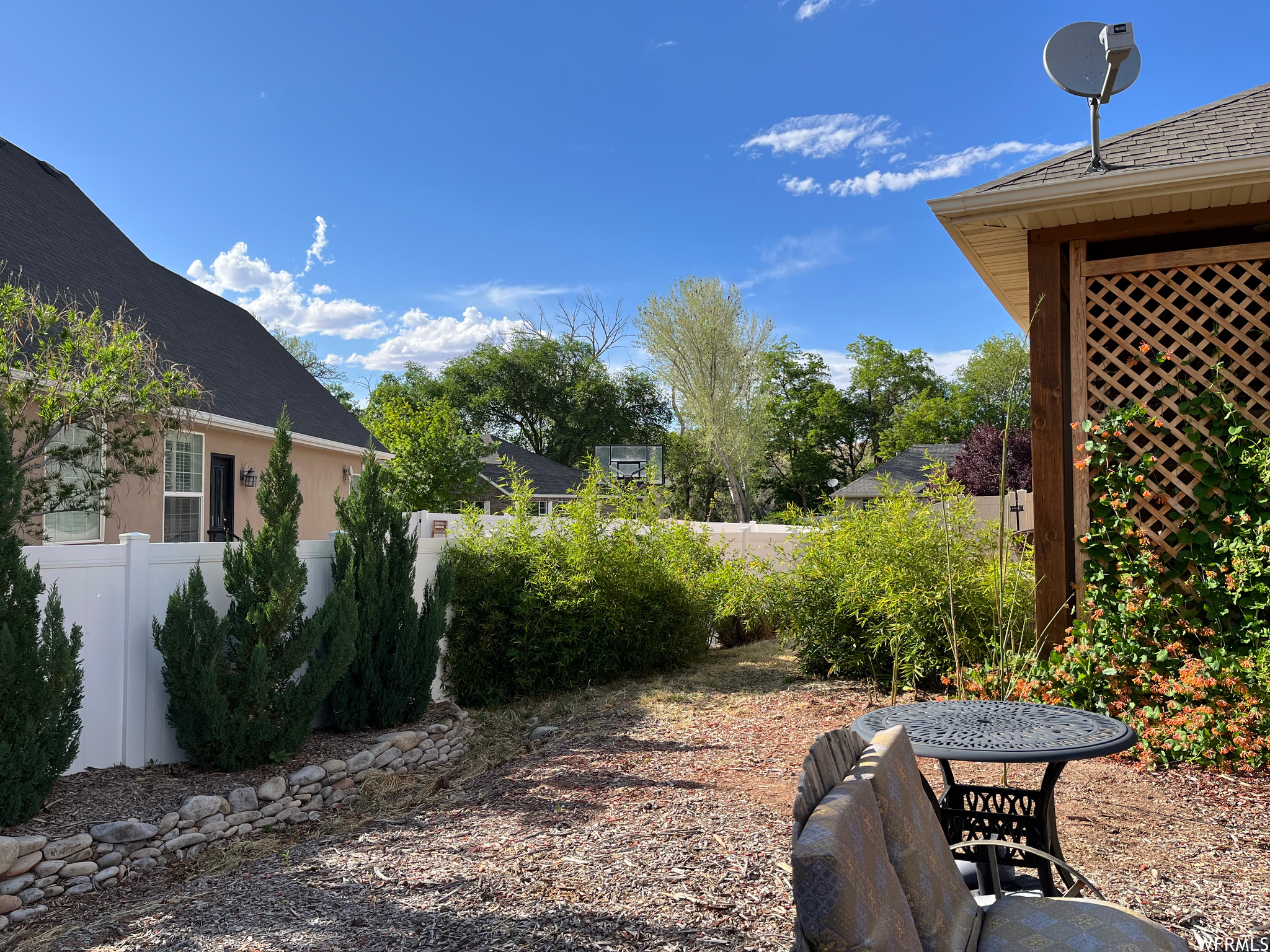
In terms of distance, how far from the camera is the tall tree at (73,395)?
5461 mm

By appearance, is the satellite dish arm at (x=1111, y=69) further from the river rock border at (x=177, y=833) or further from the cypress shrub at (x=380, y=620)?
the river rock border at (x=177, y=833)

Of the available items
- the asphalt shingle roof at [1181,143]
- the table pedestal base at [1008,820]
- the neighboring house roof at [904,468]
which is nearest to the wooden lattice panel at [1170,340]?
the asphalt shingle roof at [1181,143]

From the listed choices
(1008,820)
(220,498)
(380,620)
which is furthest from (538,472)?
(1008,820)

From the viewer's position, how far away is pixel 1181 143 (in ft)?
16.2

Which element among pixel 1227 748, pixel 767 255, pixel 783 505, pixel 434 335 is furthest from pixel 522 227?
pixel 434 335

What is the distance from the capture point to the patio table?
2.20 meters

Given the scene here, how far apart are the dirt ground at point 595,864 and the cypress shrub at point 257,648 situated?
0.70m

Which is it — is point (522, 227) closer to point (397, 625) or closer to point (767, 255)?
point (767, 255)

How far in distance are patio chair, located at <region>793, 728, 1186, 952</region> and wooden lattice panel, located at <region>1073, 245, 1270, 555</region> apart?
3.45 metres

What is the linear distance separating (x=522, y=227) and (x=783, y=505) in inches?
622

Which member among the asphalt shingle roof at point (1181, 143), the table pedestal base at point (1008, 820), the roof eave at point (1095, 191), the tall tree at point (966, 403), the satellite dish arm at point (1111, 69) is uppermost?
the tall tree at point (966, 403)

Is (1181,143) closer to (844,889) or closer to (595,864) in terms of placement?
(595,864)

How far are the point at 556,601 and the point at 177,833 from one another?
3224mm

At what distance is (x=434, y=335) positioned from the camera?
222ft
